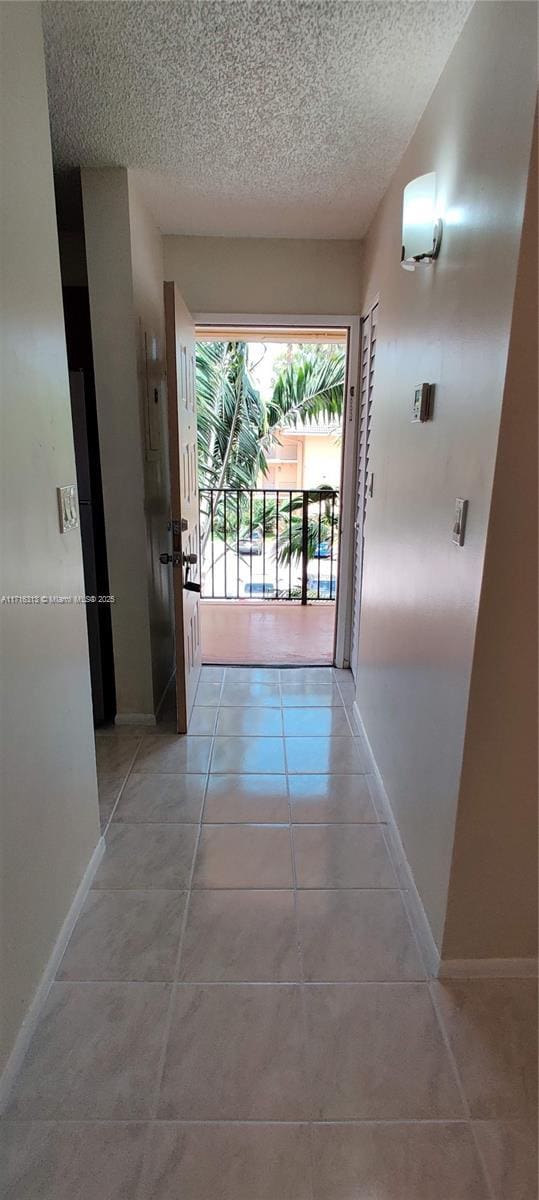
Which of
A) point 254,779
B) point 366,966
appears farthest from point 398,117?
point 366,966

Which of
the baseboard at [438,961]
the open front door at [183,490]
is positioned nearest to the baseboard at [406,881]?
the baseboard at [438,961]

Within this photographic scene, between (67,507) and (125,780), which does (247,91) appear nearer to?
(67,507)

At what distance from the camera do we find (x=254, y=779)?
236cm

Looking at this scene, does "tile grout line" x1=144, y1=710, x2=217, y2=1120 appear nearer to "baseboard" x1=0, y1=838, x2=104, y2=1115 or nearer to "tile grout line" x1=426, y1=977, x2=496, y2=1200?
"baseboard" x1=0, y1=838, x2=104, y2=1115

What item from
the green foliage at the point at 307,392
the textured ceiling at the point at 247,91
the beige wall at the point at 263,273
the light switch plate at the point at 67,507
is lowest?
the light switch plate at the point at 67,507

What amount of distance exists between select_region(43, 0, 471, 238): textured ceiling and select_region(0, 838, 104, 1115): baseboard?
2.28 meters

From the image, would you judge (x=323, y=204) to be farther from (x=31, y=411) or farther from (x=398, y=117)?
(x=31, y=411)

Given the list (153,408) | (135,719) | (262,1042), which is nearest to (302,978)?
(262,1042)

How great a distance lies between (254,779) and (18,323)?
178 cm

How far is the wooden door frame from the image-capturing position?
305cm

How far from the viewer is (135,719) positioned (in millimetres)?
2826

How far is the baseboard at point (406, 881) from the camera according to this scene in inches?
59.5

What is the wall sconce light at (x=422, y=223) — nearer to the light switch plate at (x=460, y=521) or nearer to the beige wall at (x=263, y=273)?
the light switch plate at (x=460, y=521)

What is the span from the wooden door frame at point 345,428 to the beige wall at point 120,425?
742 millimetres
